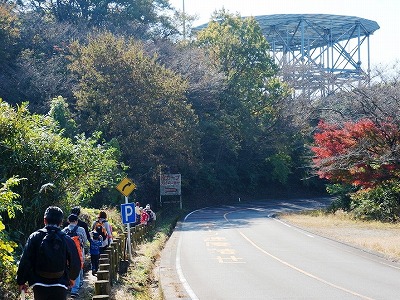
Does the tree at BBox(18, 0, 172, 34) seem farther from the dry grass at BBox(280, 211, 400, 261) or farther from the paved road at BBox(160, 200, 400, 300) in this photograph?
the paved road at BBox(160, 200, 400, 300)

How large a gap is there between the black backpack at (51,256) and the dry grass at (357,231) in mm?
13710

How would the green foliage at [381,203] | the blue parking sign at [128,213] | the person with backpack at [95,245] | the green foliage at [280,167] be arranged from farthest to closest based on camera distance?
the green foliage at [280,167]
the green foliage at [381,203]
the blue parking sign at [128,213]
the person with backpack at [95,245]

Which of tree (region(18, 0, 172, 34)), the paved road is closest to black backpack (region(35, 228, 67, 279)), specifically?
the paved road

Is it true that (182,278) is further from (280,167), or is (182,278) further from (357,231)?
(280,167)

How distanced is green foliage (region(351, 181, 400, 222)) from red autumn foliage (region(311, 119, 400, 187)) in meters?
1.12

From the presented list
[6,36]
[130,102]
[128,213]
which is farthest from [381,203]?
[6,36]

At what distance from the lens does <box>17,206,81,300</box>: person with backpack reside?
21.3 feet

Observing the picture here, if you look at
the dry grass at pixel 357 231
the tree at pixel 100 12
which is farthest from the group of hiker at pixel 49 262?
the tree at pixel 100 12

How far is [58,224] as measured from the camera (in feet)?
22.1

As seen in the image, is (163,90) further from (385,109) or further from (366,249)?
(366,249)

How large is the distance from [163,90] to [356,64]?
139ft

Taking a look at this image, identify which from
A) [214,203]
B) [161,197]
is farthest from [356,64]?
[161,197]

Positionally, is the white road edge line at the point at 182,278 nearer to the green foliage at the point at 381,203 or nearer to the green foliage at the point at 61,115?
the green foliage at the point at 61,115

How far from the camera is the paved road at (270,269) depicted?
1252 centimetres
